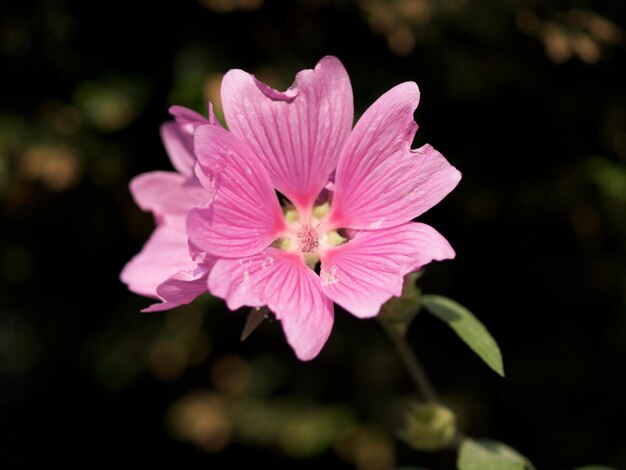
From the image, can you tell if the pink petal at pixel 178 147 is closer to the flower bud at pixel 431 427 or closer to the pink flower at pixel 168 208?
the pink flower at pixel 168 208

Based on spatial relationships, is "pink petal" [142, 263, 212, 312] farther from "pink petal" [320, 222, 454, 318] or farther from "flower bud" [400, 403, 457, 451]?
"flower bud" [400, 403, 457, 451]

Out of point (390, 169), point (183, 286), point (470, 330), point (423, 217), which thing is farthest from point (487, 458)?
point (423, 217)

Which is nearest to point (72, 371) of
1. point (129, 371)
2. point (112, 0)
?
point (129, 371)

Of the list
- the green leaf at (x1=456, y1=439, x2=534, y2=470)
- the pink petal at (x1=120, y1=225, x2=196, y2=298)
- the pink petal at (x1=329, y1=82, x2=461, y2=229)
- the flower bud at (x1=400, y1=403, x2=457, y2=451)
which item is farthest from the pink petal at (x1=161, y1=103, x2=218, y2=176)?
the green leaf at (x1=456, y1=439, x2=534, y2=470)

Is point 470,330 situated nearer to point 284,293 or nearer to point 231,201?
point 284,293

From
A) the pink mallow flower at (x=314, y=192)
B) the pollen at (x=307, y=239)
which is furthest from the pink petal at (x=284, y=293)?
the pollen at (x=307, y=239)

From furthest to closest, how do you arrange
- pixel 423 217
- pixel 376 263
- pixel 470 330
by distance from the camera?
pixel 423 217 < pixel 470 330 < pixel 376 263

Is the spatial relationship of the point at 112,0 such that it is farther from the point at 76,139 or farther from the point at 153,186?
the point at 153,186
